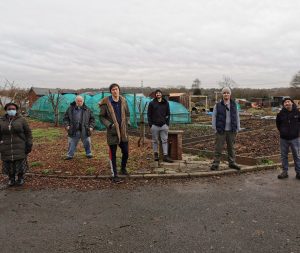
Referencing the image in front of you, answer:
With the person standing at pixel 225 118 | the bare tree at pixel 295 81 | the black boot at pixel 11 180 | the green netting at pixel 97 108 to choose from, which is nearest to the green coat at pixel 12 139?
the black boot at pixel 11 180

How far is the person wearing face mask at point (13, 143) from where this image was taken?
21.0 ft

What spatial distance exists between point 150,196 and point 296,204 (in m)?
2.38

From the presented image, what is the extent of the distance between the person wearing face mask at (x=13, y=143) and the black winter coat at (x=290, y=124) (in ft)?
17.2

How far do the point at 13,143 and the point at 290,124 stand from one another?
221 inches

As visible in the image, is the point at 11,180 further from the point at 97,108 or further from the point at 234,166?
the point at 97,108

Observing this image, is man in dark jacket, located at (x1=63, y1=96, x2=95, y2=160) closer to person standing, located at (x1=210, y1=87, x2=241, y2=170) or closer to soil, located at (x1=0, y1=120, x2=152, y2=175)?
soil, located at (x1=0, y1=120, x2=152, y2=175)

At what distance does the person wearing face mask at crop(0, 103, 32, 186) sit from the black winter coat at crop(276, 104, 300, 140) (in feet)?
17.2

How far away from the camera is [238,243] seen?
3.81 m

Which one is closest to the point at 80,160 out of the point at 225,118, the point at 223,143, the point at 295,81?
the point at 223,143

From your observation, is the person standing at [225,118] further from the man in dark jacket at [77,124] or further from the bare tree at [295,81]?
the bare tree at [295,81]

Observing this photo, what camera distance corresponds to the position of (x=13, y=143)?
643 cm

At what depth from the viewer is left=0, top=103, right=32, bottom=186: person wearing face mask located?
6.41 m

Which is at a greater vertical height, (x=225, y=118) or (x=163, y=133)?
(x=225, y=118)

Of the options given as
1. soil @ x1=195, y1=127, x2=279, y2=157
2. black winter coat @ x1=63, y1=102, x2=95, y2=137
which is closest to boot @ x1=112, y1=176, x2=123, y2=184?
black winter coat @ x1=63, y1=102, x2=95, y2=137
